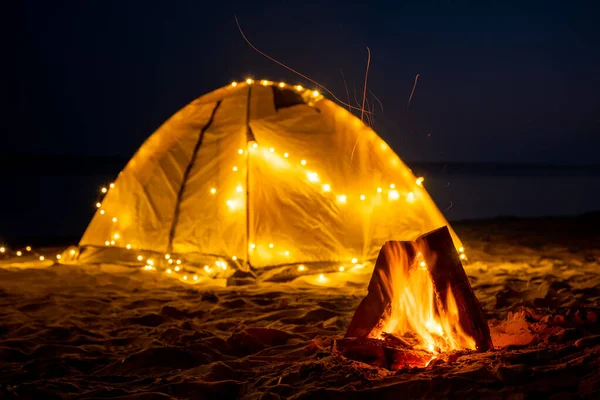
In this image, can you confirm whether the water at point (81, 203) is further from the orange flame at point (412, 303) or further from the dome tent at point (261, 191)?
the orange flame at point (412, 303)

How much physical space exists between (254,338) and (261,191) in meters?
2.64

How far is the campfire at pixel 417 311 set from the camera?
9.40 feet

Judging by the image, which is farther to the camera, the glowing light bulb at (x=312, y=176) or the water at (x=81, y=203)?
the water at (x=81, y=203)

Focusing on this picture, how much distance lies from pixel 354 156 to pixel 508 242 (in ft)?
10.0

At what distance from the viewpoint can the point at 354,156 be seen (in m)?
6.44

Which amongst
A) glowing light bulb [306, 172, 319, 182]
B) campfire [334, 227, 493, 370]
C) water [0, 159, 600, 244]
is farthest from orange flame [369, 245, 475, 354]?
water [0, 159, 600, 244]

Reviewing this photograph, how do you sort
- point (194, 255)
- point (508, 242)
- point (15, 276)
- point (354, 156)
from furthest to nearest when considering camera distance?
point (508, 242)
point (354, 156)
point (194, 255)
point (15, 276)

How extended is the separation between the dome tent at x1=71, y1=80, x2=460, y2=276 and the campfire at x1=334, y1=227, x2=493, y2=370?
2.65 metres

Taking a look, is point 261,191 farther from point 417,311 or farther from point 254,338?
point 417,311

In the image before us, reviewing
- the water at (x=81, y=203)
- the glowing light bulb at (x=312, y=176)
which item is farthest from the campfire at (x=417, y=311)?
the water at (x=81, y=203)

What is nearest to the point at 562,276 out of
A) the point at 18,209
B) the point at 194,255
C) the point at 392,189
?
the point at 392,189

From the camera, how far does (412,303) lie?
3.24 m

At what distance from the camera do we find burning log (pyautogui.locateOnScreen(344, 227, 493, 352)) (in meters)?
2.96

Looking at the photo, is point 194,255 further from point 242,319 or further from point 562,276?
point 562,276
